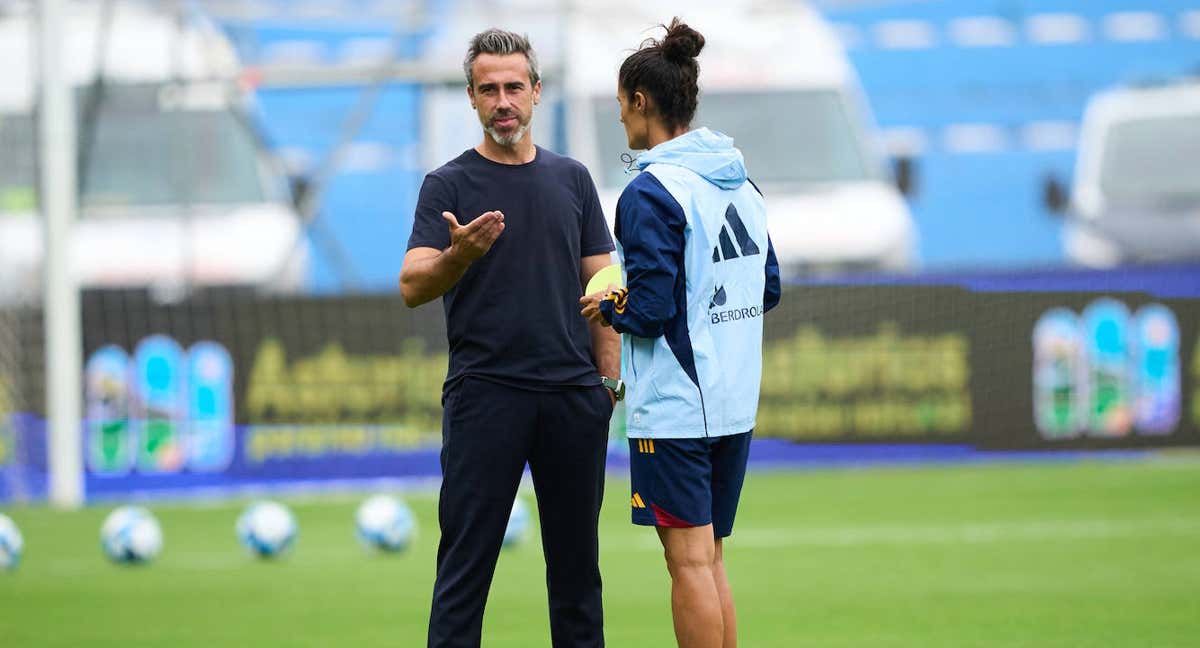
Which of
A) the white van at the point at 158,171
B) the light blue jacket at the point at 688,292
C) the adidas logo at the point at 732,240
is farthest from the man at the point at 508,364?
the white van at the point at 158,171

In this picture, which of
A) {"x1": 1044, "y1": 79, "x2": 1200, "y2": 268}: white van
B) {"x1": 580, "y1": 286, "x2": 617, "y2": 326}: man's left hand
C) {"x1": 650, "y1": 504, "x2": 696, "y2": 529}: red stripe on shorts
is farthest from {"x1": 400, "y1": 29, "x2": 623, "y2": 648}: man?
{"x1": 1044, "y1": 79, "x2": 1200, "y2": 268}: white van

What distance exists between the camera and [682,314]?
19.4 feet

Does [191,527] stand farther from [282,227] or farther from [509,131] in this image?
[509,131]

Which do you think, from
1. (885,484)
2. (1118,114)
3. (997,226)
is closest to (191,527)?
(885,484)

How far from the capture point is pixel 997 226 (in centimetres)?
2792

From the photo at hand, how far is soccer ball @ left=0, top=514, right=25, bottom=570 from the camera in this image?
35.5ft

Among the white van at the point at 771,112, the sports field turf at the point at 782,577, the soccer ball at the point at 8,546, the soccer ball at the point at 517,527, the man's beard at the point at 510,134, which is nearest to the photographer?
the man's beard at the point at 510,134

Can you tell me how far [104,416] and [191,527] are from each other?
7.56ft

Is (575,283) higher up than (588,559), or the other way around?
(575,283)

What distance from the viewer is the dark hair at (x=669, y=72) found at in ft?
19.4

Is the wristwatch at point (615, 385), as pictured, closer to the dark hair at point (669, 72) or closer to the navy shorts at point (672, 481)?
the navy shorts at point (672, 481)

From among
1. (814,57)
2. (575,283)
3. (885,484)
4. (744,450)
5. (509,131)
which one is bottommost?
(885,484)

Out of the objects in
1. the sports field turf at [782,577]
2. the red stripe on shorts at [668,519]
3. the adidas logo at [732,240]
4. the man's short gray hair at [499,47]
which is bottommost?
the sports field turf at [782,577]

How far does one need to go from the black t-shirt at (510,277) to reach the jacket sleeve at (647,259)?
32 cm
